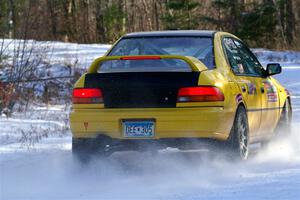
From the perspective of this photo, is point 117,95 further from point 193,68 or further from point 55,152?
point 55,152

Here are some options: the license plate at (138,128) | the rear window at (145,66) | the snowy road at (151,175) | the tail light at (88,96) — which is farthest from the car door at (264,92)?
the tail light at (88,96)

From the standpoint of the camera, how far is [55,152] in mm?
8875

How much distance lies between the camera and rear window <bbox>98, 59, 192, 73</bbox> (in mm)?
7180

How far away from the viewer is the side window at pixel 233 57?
7965 millimetres

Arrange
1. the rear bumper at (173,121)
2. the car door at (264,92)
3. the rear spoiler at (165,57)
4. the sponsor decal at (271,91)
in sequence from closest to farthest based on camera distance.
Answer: the rear bumper at (173,121) → the rear spoiler at (165,57) → the car door at (264,92) → the sponsor decal at (271,91)

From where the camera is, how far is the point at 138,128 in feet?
23.0

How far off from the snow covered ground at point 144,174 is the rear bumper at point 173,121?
15.9 inches

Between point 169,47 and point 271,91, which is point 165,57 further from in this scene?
point 271,91

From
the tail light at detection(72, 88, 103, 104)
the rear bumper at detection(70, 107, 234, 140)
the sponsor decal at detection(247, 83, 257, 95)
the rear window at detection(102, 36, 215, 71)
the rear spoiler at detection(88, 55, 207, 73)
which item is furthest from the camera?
the sponsor decal at detection(247, 83, 257, 95)

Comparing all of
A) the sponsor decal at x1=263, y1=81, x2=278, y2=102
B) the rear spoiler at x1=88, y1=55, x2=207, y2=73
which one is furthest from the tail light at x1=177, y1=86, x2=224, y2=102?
the sponsor decal at x1=263, y1=81, x2=278, y2=102

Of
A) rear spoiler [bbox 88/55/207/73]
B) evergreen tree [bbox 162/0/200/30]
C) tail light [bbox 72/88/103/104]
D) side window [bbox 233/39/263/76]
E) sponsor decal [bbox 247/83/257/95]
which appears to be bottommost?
evergreen tree [bbox 162/0/200/30]

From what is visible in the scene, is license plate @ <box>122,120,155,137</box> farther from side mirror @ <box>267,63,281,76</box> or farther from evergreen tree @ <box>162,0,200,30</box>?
evergreen tree @ <box>162,0,200,30</box>

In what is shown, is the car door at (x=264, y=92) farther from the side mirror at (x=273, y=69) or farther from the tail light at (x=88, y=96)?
the tail light at (x=88, y=96)

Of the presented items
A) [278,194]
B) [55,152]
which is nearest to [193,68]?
[278,194]
